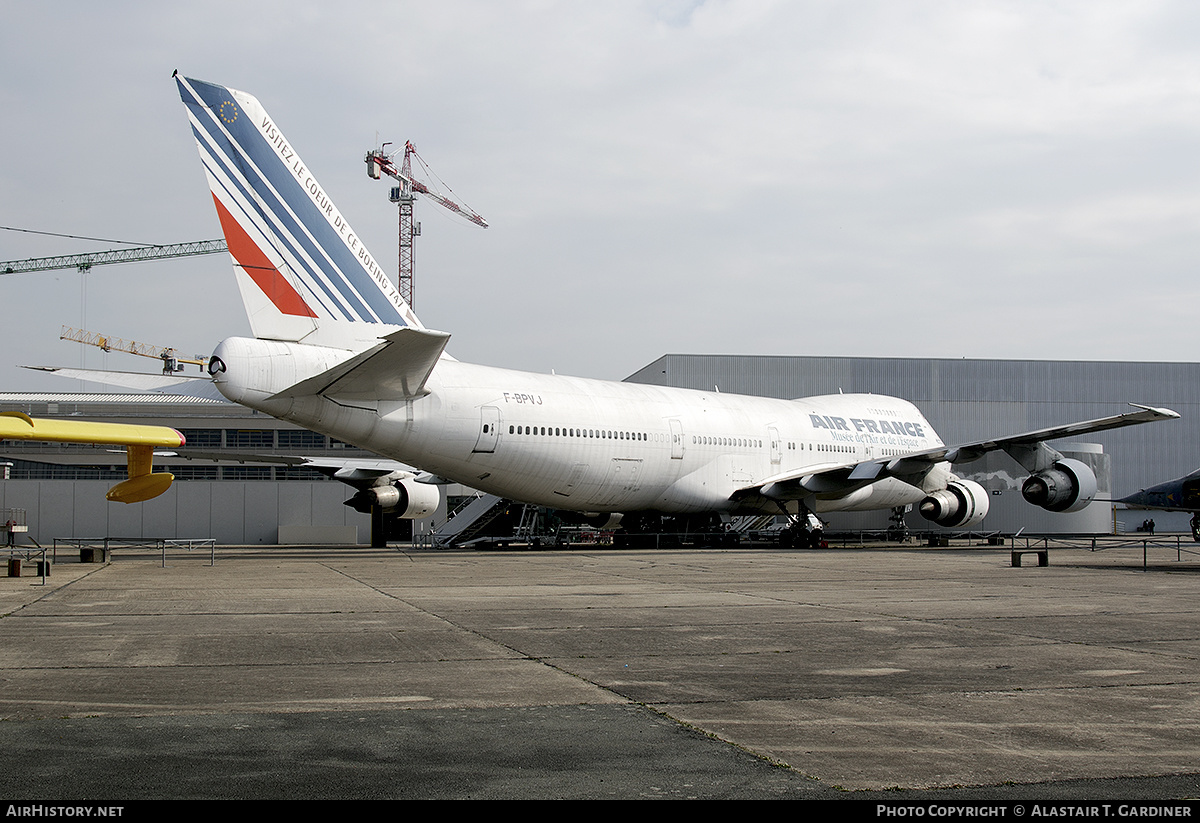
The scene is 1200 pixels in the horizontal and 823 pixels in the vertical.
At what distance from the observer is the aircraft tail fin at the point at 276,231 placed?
754 inches

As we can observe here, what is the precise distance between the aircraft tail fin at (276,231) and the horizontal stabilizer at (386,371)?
1.26 metres

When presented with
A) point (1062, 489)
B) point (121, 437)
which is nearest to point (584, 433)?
point (121, 437)

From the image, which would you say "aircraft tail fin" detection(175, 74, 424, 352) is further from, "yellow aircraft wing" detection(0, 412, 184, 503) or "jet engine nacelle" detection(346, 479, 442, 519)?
"jet engine nacelle" detection(346, 479, 442, 519)

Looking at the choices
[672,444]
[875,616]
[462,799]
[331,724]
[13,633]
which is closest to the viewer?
[462,799]

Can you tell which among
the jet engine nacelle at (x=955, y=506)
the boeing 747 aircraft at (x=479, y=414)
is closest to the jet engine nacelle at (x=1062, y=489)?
the boeing 747 aircraft at (x=479, y=414)

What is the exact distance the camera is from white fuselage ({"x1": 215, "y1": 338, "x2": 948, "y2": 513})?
20.0 metres

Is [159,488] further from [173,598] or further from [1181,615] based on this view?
[1181,615]

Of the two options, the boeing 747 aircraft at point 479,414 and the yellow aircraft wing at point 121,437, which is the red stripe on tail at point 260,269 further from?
the yellow aircraft wing at point 121,437

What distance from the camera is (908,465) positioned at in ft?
92.3

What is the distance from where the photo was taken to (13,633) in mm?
8578

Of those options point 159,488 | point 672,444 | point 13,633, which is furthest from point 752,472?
point 13,633

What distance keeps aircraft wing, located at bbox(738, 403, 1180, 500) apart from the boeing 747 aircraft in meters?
0.06

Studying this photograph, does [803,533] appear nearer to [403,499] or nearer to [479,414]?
[403,499]

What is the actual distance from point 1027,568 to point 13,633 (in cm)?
1650
